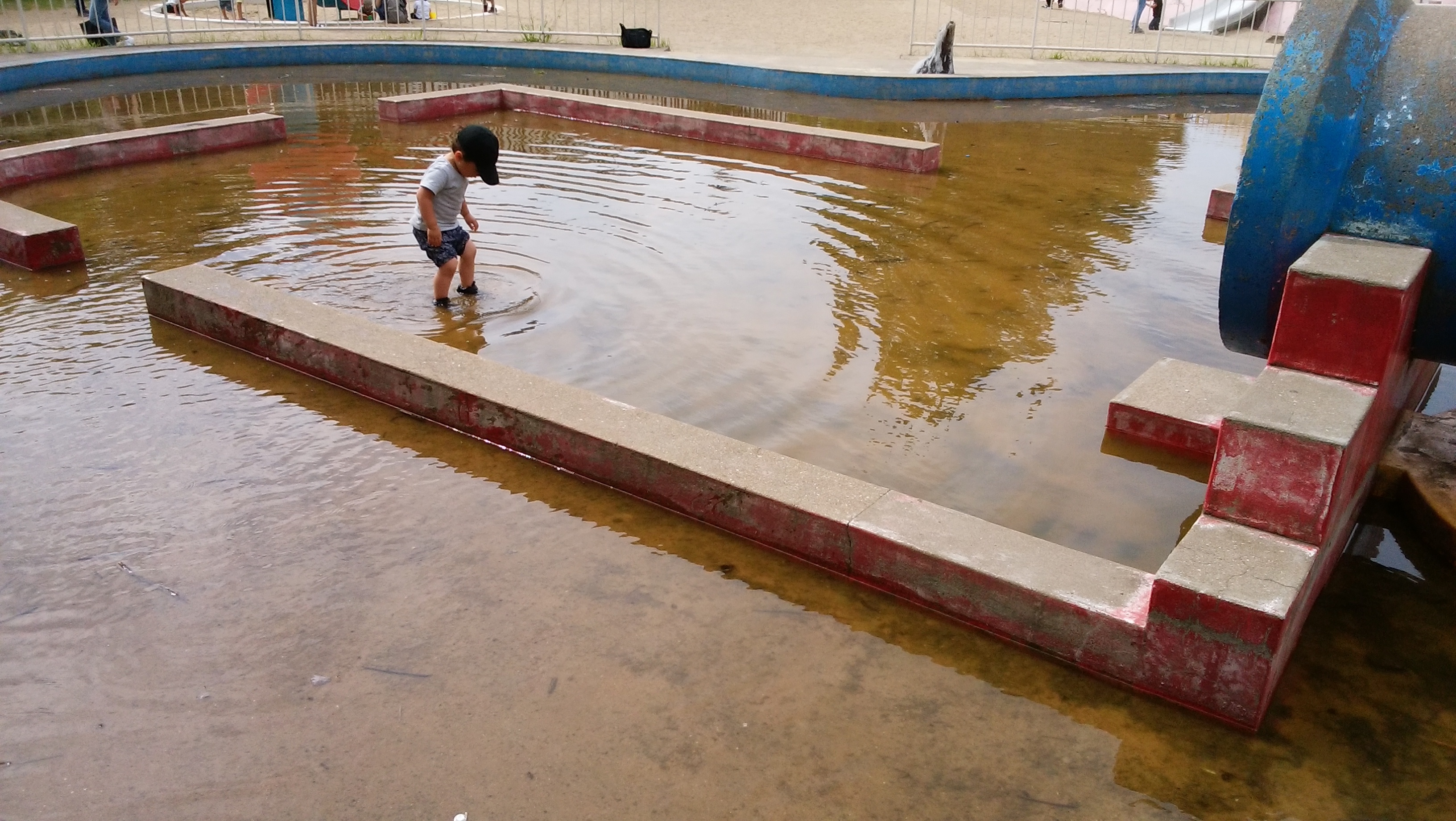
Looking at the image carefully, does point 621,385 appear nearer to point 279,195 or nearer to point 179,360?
point 179,360

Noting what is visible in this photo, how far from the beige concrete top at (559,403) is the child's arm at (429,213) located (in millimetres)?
794

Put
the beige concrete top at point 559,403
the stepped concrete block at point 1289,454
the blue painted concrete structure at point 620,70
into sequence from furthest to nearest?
the blue painted concrete structure at point 620,70, the beige concrete top at point 559,403, the stepped concrete block at point 1289,454

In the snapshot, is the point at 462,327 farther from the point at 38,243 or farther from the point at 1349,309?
the point at 1349,309

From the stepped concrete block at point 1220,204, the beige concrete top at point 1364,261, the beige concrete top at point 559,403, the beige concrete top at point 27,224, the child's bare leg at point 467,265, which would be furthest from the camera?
the stepped concrete block at point 1220,204

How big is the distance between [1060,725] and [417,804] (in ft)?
6.82

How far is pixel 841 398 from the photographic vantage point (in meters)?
5.81

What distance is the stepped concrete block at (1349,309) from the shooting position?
3.70m

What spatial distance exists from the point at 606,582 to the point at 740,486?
69cm

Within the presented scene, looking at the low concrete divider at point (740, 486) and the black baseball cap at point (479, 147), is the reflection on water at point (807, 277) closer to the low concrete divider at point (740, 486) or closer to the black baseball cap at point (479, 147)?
the low concrete divider at point (740, 486)

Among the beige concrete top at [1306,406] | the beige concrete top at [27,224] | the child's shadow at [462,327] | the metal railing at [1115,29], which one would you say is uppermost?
the metal railing at [1115,29]

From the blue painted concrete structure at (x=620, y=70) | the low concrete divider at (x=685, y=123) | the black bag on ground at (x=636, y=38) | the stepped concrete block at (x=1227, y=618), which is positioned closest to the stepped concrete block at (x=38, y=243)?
the low concrete divider at (x=685, y=123)

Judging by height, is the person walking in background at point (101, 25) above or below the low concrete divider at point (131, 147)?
above

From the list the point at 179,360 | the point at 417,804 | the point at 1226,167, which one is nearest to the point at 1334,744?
the point at 417,804

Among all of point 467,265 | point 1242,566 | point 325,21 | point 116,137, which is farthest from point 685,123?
point 325,21
